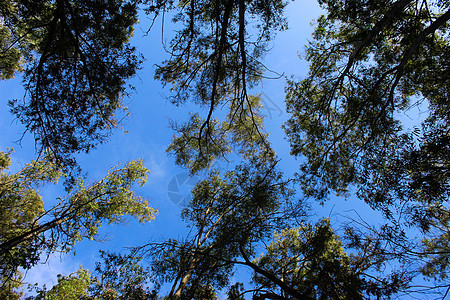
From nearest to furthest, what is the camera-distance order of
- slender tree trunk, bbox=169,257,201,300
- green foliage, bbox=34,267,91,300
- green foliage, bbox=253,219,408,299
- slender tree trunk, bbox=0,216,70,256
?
green foliage, bbox=253,219,408,299 < slender tree trunk, bbox=169,257,201,300 < slender tree trunk, bbox=0,216,70,256 < green foliage, bbox=34,267,91,300

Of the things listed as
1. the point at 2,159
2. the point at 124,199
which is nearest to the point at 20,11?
the point at 124,199

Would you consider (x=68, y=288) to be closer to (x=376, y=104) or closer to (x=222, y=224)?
(x=222, y=224)

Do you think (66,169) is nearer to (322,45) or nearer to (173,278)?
(173,278)

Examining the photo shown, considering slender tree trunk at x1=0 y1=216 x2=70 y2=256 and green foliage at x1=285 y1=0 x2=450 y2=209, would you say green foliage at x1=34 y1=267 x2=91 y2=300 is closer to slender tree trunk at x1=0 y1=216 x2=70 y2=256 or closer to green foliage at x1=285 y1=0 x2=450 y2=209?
slender tree trunk at x1=0 y1=216 x2=70 y2=256

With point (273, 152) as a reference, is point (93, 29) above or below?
below

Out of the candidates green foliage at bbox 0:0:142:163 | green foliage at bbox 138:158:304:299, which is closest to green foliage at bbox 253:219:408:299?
green foliage at bbox 138:158:304:299

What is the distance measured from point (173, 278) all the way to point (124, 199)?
588cm

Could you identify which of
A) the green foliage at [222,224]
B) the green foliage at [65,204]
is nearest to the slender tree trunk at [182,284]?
the green foliage at [222,224]

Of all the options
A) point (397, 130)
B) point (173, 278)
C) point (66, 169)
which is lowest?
point (173, 278)

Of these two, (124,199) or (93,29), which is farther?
(124,199)

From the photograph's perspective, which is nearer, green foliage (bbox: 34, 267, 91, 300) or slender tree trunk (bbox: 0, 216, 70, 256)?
slender tree trunk (bbox: 0, 216, 70, 256)

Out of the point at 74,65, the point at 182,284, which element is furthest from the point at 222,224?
the point at 74,65

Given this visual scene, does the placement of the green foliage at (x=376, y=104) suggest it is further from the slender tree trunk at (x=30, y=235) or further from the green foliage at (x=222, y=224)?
the slender tree trunk at (x=30, y=235)

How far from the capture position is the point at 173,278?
5.14 metres
